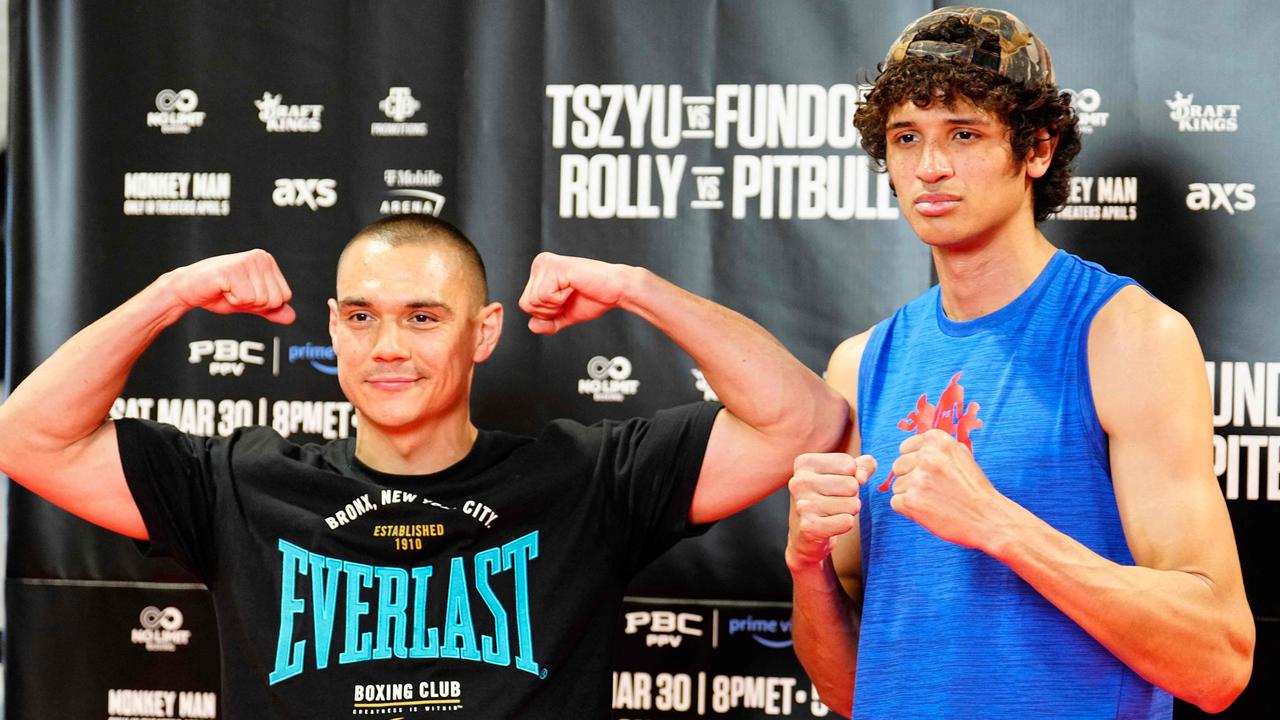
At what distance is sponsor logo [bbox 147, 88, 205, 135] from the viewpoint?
2906 millimetres

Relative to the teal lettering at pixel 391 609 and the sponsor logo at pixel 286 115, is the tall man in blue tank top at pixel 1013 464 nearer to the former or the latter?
the teal lettering at pixel 391 609

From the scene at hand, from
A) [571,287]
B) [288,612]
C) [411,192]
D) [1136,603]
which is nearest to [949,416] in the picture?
[1136,603]

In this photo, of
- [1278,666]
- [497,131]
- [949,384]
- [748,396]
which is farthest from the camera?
[497,131]

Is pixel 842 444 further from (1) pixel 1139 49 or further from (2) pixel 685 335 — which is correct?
(1) pixel 1139 49

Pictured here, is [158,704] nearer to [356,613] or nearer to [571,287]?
[356,613]

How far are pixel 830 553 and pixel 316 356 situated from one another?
143 centimetres

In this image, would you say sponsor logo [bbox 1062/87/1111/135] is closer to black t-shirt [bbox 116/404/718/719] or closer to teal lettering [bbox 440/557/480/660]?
black t-shirt [bbox 116/404/718/719]

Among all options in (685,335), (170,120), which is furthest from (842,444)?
(170,120)

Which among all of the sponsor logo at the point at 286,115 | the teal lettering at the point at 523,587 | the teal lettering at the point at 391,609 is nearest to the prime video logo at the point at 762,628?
the teal lettering at the point at 523,587

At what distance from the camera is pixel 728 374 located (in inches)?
77.1

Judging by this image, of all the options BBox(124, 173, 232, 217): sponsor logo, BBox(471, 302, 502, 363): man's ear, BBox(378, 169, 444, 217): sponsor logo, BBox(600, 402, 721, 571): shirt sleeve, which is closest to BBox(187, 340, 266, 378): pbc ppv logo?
BBox(124, 173, 232, 217): sponsor logo

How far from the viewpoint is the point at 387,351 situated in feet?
6.43

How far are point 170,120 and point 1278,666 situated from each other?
2751mm

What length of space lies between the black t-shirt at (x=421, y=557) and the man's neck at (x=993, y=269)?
0.47 metres
